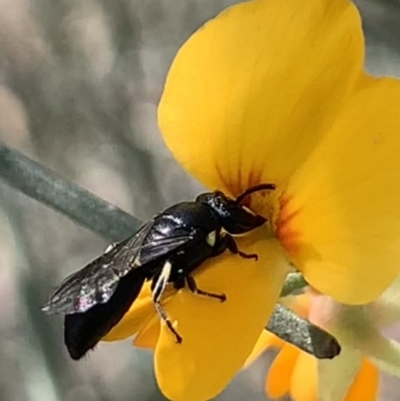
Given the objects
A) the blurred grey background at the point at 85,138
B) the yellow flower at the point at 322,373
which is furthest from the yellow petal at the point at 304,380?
the blurred grey background at the point at 85,138

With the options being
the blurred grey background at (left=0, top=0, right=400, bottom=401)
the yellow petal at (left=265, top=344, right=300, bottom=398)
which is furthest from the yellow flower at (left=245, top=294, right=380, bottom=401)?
the blurred grey background at (left=0, top=0, right=400, bottom=401)

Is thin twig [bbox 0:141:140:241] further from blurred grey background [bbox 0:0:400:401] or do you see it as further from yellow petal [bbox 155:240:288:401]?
blurred grey background [bbox 0:0:400:401]

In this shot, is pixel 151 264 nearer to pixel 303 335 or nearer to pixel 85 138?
pixel 303 335

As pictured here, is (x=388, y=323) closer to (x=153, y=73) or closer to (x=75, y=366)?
(x=75, y=366)

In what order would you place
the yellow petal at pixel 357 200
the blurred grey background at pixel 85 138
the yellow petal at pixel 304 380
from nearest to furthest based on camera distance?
the yellow petal at pixel 357 200
the yellow petal at pixel 304 380
the blurred grey background at pixel 85 138

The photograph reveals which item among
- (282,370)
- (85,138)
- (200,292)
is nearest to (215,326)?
(200,292)

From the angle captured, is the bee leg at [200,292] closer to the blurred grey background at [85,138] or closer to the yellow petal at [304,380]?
the yellow petal at [304,380]

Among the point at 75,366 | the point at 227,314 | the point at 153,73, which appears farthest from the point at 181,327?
the point at 153,73
